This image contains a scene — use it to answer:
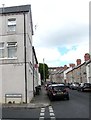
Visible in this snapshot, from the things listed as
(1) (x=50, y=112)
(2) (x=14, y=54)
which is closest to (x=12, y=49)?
(2) (x=14, y=54)

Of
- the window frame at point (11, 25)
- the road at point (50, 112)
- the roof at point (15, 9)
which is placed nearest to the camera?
the road at point (50, 112)

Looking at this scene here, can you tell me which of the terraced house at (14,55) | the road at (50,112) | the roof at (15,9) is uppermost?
the roof at (15,9)

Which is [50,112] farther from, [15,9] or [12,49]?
[15,9]

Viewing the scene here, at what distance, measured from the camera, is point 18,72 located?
26.6 metres

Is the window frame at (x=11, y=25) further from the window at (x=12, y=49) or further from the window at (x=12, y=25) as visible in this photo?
the window at (x=12, y=49)

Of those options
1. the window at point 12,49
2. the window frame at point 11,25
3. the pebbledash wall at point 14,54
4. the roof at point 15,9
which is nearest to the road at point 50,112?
the pebbledash wall at point 14,54

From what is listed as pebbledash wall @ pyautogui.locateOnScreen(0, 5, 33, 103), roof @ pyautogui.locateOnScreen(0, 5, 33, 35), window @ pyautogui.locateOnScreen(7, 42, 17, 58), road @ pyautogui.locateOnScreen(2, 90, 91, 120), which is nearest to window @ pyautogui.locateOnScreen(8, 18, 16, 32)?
pebbledash wall @ pyautogui.locateOnScreen(0, 5, 33, 103)

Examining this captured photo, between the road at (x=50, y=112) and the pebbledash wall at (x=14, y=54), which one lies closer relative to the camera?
the road at (x=50, y=112)

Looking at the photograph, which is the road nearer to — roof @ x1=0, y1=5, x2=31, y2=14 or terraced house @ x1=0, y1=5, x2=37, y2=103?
terraced house @ x1=0, y1=5, x2=37, y2=103

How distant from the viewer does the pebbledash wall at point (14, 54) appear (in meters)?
26.4

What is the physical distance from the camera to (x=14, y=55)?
88.8 feet

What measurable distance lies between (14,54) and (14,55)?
102 millimetres

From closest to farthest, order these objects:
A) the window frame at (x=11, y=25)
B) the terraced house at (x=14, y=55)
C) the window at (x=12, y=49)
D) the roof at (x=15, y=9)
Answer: the terraced house at (x=14, y=55) → the window at (x=12, y=49) → the roof at (x=15, y=9) → the window frame at (x=11, y=25)

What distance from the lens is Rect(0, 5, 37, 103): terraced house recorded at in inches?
1037
